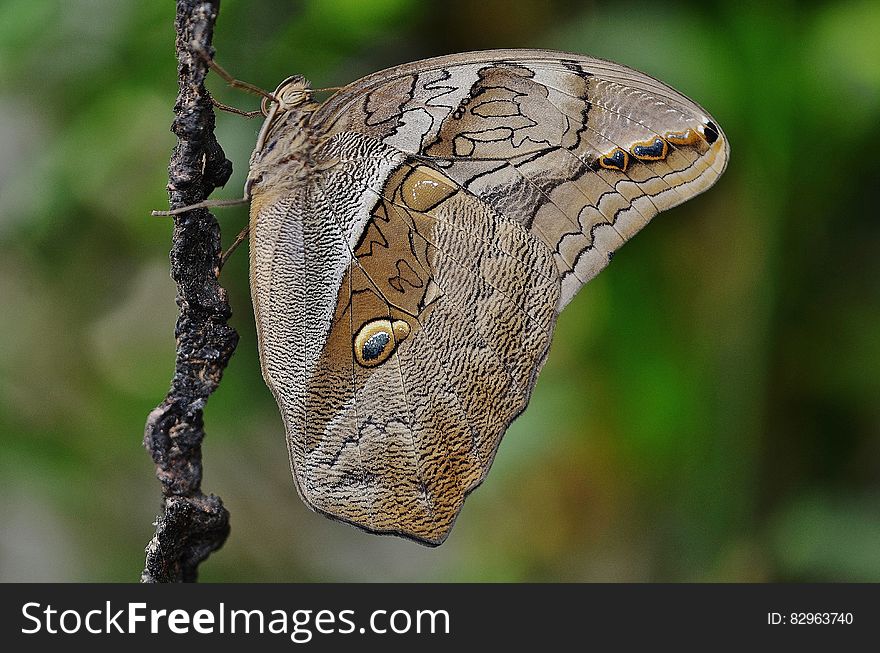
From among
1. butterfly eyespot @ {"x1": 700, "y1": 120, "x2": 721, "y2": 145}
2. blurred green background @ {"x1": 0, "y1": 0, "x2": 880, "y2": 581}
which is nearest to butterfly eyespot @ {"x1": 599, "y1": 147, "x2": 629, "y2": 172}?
butterfly eyespot @ {"x1": 700, "y1": 120, "x2": 721, "y2": 145}

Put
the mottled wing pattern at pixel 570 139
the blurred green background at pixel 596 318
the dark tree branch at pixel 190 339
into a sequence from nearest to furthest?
the dark tree branch at pixel 190 339 → the mottled wing pattern at pixel 570 139 → the blurred green background at pixel 596 318

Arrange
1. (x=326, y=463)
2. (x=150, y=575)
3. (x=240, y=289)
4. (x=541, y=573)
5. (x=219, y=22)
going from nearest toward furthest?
(x=150, y=575)
(x=326, y=463)
(x=219, y=22)
(x=240, y=289)
(x=541, y=573)

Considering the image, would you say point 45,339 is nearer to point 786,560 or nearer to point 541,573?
point 541,573

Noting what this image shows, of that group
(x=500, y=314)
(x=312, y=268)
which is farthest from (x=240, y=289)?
(x=500, y=314)

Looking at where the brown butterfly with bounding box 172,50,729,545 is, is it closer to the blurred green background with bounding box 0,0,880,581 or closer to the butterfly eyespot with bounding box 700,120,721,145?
the butterfly eyespot with bounding box 700,120,721,145

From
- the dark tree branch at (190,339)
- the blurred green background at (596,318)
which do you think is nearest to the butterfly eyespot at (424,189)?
the dark tree branch at (190,339)

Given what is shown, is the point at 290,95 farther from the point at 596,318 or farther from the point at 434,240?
the point at 596,318

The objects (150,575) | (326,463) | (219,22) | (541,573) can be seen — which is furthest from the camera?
(541,573)

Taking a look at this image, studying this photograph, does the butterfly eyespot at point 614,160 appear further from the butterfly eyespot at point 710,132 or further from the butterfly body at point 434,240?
the butterfly eyespot at point 710,132
